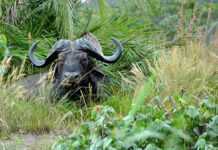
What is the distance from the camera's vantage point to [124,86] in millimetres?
10883

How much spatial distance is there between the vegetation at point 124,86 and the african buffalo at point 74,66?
265mm

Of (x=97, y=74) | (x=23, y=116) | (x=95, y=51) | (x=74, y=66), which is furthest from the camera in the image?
(x=97, y=74)

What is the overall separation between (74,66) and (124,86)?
3.74 feet

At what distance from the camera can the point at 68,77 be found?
32.4ft

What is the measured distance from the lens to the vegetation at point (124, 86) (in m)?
4.51

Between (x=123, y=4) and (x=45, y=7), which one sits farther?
(x=123, y=4)

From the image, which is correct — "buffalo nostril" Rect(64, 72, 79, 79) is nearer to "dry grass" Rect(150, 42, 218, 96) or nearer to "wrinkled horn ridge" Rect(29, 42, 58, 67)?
"wrinkled horn ridge" Rect(29, 42, 58, 67)

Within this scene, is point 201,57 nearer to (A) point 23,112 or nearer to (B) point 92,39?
(B) point 92,39

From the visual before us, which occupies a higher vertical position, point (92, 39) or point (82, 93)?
point (92, 39)

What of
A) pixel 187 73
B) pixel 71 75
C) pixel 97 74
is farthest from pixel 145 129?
pixel 97 74

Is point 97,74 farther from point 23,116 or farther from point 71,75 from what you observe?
point 23,116

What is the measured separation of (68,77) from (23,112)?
3.88 feet

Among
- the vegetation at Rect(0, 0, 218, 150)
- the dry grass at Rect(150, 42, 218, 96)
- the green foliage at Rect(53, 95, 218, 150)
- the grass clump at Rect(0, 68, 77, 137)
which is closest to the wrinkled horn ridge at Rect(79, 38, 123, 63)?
the vegetation at Rect(0, 0, 218, 150)

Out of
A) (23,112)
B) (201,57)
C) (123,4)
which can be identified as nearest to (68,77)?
(23,112)
